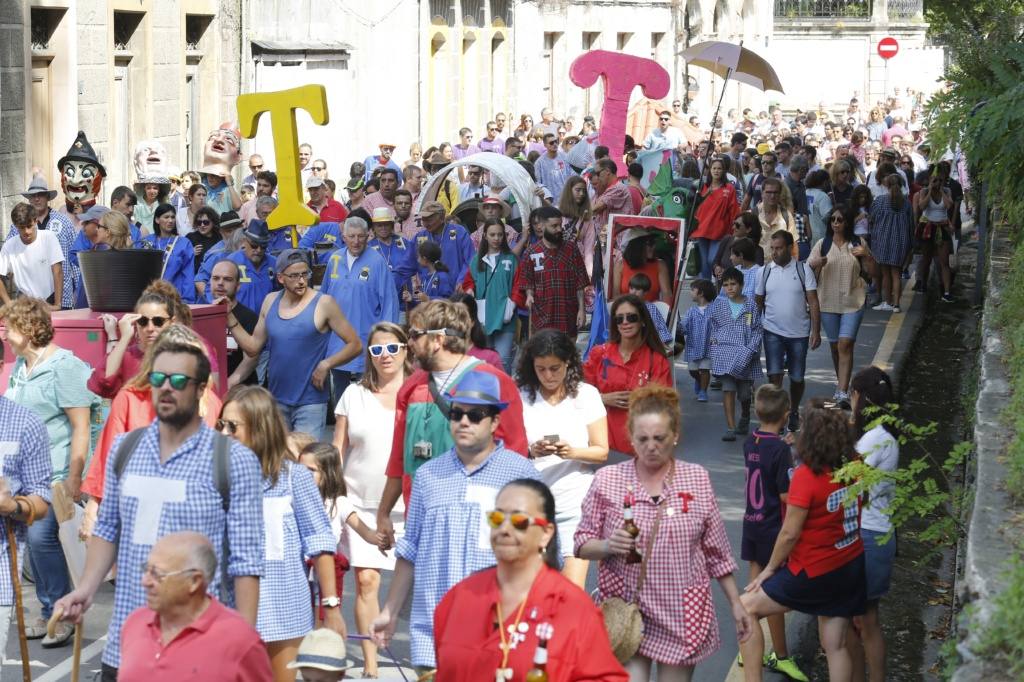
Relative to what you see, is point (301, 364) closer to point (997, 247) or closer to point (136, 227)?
point (136, 227)

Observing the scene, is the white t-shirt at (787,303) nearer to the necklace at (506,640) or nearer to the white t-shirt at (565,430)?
the white t-shirt at (565,430)

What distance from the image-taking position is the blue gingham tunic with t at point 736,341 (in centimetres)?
1359

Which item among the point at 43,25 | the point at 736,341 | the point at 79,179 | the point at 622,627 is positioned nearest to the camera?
the point at 622,627

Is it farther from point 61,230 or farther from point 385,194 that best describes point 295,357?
point 385,194

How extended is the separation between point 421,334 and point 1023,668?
3.44m

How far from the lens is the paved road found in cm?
852

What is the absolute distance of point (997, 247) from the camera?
15.6 meters

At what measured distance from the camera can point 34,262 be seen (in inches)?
557

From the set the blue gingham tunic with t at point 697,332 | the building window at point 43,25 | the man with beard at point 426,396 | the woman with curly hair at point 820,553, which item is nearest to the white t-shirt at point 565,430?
the man with beard at point 426,396

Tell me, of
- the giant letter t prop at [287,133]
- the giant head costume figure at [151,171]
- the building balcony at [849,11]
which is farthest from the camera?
the building balcony at [849,11]

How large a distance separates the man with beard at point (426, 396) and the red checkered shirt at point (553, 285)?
6181mm

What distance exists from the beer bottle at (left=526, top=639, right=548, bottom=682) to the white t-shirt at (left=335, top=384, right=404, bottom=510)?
3.08m

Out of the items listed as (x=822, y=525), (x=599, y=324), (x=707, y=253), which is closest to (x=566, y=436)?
(x=822, y=525)

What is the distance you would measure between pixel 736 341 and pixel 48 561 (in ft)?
21.0
